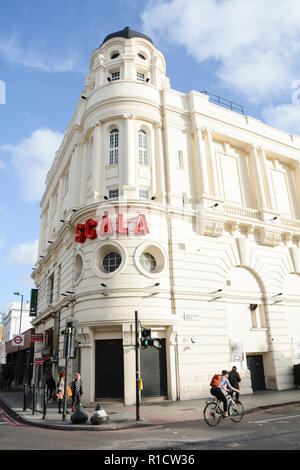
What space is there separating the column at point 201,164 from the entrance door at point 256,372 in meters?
11.7

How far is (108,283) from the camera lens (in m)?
19.0

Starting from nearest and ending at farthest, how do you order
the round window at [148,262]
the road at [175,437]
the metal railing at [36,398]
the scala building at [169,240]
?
the road at [175,437] < the metal railing at [36,398] < the scala building at [169,240] < the round window at [148,262]

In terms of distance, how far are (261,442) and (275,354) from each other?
51.3 ft

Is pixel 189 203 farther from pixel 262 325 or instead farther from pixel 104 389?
pixel 104 389

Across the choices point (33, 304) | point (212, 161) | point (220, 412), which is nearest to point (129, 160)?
point (212, 161)

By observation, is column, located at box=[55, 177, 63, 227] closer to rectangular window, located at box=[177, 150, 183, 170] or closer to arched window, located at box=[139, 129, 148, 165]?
arched window, located at box=[139, 129, 148, 165]

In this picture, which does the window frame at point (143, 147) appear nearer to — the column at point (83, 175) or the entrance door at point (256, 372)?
the column at point (83, 175)

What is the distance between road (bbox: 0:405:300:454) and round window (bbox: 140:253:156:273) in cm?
950

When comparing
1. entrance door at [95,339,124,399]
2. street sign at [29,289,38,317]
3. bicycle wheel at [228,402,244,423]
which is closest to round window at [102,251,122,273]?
entrance door at [95,339,124,399]

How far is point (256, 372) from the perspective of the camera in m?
22.7

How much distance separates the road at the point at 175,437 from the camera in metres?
8.44

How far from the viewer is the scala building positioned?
18812 millimetres

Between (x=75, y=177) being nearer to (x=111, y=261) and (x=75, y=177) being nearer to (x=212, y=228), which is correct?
(x=111, y=261)

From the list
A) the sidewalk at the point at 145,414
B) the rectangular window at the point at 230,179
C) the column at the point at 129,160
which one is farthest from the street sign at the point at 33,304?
the rectangular window at the point at 230,179
